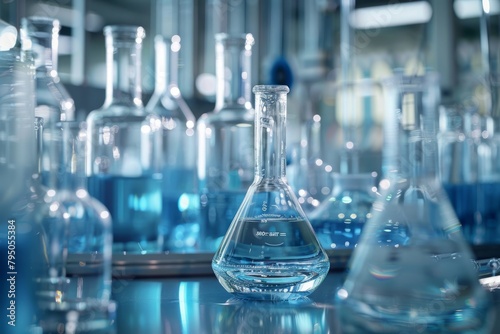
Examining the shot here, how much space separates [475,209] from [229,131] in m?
0.67

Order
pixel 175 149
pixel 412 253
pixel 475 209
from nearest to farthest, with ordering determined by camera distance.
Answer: pixel 412 253 → pixel 175 149 → pixel 475 209

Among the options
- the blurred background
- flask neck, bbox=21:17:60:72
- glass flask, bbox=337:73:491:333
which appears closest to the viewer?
glass flask, bbox=337:73:491:333

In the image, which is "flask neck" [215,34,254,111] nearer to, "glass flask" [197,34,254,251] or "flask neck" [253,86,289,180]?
"glass flask" [197,34,254,251]

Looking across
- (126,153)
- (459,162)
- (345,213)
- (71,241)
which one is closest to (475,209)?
(459,162)

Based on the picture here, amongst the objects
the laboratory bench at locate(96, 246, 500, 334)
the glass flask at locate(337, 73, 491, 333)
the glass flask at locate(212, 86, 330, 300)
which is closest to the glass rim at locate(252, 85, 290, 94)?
the glass flask at locate(212, 86, 330, 300)

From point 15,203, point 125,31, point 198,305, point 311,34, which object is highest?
point 311,34

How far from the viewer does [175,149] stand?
4.43ft

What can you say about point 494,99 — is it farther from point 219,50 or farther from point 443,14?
point 443,14

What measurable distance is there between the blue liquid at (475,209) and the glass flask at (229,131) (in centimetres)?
55

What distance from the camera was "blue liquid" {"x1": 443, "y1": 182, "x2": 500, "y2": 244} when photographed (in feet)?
5.08

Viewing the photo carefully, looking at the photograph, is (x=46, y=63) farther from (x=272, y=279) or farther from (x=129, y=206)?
(x=272, y=279)

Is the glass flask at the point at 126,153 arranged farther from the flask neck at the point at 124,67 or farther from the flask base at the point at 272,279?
the flask base at the point at 272,279

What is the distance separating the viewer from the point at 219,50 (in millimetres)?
1225

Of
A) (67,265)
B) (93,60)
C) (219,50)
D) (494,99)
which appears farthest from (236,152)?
(93,60)
